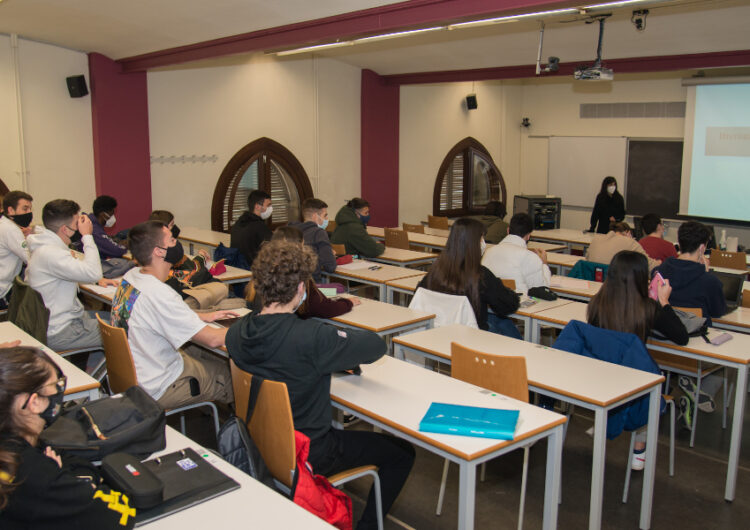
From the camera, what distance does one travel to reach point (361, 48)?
847 centimetres

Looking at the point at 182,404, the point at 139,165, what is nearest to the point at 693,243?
the point at 182,404

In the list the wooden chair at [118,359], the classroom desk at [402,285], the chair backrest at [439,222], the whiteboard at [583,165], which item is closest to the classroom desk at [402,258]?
the classroom desk at [402,285]

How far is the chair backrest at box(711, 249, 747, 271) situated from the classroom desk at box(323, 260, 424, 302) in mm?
3072

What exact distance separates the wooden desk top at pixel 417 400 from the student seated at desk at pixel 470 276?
1031 millimetres

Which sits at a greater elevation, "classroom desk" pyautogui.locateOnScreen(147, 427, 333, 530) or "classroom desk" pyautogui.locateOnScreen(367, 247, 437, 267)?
"classroom desk" pyautogui.locateOnScreen(367, 247, 437, 267)

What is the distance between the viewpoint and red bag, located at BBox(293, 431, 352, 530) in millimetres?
2234

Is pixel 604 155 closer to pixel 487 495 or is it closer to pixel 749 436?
pixel 749 436

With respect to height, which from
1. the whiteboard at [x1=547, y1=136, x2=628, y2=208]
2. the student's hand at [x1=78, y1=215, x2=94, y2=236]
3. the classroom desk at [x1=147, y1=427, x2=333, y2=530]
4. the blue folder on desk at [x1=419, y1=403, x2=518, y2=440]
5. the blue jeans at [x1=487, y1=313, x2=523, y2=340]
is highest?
the whiteboard at [x1=547, y1=136, x2=628, y2=208]

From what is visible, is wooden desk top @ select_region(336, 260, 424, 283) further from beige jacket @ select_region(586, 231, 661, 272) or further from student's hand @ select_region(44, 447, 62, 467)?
student's hand @ select_region(44, 447, 62, 467)

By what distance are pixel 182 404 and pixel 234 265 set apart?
118 inches

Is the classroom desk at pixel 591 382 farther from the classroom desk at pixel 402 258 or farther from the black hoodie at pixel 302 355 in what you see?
the classroom desk at pixel 402 258

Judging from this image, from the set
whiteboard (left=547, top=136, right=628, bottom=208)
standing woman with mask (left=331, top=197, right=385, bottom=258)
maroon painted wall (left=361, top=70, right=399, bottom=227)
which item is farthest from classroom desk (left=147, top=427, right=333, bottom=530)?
whiteboard (left=547, top=136, right=628, bottom=208)

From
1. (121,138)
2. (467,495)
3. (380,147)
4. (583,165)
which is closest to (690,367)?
(467,495)

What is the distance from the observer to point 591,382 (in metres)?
2.96
